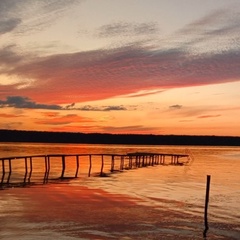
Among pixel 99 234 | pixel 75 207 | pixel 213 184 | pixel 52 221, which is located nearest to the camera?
pixel 99 234

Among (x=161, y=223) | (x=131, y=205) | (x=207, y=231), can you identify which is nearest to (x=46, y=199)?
(x=131, y=205)

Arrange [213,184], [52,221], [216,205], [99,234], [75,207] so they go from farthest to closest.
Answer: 1. [213,184]
2. [216,205]
3. [75,207]
4. [52,221]
5. [99,234]

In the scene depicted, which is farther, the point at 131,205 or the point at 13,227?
the point at 131,205

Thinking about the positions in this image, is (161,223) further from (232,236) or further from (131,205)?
(131,205)

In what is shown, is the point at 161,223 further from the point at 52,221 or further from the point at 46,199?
the point at 46,199

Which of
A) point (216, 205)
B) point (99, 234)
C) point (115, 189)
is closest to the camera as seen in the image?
point (99, 234)

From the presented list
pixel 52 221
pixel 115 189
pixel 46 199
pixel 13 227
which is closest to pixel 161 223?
pixel 52 221

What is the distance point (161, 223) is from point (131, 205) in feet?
23.4

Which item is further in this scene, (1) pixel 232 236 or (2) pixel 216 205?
(2) pixel 216 205

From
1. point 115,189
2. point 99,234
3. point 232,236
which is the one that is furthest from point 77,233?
point 115,189

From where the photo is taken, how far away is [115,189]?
44438mm

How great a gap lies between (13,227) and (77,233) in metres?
3.75

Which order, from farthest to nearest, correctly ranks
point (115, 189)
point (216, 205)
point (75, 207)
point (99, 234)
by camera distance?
point (115, 189) < point (216, 205) < point (75, 207) < point (99, 234)

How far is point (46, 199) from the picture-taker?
35.3 metres
